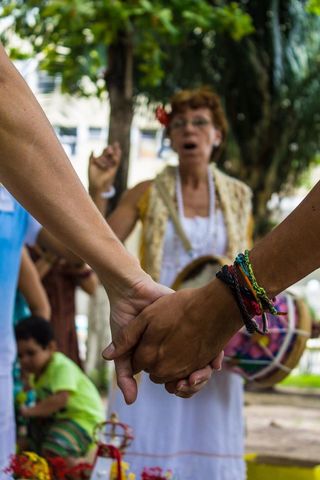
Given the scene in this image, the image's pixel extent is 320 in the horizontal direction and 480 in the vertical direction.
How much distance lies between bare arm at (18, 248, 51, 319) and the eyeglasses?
90cm

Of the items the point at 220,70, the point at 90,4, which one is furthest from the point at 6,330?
the point at 220,70

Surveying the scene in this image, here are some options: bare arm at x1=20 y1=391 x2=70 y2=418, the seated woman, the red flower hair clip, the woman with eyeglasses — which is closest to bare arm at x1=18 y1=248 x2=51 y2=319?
the seated woman

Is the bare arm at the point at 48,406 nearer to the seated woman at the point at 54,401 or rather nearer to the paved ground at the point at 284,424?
the seated woman at the point at 54,401

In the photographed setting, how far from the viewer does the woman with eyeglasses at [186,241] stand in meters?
3.93

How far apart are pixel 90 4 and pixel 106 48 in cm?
93

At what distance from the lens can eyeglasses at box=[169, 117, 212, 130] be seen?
4391 millimetres

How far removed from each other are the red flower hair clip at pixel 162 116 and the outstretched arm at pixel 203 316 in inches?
72.0

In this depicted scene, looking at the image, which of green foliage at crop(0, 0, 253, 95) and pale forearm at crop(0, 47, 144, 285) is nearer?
pale forearm at crop(0, 47, 144, 285)

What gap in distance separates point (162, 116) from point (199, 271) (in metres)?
0.88

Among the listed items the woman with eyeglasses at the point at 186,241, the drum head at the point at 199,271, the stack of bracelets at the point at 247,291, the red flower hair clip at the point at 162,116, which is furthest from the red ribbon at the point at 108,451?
the red flower hair clip at the point at 162,116

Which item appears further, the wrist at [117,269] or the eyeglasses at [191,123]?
the eyeglasses at [191,123]

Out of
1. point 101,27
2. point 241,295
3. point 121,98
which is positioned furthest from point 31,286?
point 121,98

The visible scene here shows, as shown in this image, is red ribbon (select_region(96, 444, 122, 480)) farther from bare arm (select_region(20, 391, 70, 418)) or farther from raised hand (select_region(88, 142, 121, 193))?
bare arm (select_region(20, 391, 70, 418))

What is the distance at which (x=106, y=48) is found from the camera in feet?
28.0
